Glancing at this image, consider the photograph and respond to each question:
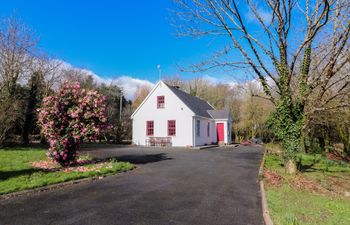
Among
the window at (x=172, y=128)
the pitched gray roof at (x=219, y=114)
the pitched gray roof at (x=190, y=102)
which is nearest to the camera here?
the window at (x=172, y=128)

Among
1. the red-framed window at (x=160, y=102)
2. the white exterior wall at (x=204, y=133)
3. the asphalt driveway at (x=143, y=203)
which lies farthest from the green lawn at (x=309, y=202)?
the red-framed window at (x=160, y=102)

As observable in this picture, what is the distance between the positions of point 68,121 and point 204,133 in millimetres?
18881

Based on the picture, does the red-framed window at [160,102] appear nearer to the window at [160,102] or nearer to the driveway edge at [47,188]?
the window at [160,102]

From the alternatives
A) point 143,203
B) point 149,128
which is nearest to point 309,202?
point 143,203

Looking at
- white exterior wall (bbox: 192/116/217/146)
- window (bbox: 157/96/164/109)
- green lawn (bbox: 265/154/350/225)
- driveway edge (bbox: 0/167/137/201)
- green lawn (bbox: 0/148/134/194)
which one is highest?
window (bbox: 157/96/164/109)

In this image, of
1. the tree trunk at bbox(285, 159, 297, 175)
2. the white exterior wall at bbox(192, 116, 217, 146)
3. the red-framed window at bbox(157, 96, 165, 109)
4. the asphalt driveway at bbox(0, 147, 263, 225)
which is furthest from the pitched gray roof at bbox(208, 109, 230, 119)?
the asphalt driveway at bbox(0, 147, 263, 225)

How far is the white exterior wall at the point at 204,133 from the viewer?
24.9m

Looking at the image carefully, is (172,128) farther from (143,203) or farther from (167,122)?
(143,203)

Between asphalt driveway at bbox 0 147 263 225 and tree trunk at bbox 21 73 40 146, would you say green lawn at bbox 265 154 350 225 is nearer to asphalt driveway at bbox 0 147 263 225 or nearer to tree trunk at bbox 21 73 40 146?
asphalt driveway at bbox 0 147 263 225

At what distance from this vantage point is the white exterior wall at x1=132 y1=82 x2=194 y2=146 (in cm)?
2473

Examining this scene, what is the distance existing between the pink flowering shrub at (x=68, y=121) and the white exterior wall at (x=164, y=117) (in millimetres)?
14521

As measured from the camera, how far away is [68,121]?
34.4 feet

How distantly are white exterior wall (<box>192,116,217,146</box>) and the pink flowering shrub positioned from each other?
14.8m

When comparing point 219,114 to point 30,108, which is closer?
point 30,108
